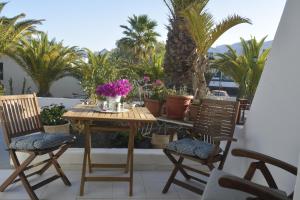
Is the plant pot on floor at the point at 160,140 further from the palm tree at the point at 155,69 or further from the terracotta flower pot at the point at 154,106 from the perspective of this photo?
the palm tree at the point at 155,69

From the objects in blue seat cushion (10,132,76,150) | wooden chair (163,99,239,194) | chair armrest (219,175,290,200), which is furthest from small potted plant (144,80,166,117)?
chair armrest (219,175,290,200)

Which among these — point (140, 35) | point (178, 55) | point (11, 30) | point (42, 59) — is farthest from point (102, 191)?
point (140, 35)

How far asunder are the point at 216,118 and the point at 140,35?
17.2 metres

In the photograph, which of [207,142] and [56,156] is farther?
[207,142]

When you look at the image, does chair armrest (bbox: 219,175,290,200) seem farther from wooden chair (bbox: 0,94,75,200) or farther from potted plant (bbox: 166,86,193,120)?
potted plant (bbox: 166,86,193,120)

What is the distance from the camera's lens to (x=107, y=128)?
3162mm

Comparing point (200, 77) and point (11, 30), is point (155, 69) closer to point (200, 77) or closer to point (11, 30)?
point (200, 77)

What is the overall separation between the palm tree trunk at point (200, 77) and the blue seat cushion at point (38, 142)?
10.1 feet

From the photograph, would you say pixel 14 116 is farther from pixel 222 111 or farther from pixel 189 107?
pixel 189 107

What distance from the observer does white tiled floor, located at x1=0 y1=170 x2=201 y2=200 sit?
299 centimetres

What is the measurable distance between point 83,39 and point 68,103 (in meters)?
6.93

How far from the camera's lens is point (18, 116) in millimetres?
3072

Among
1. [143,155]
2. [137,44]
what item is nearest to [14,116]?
[143,155]

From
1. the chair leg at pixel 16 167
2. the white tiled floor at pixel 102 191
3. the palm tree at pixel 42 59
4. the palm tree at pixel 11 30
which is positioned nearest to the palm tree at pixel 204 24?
the white tiled floor at pixel 102 191
